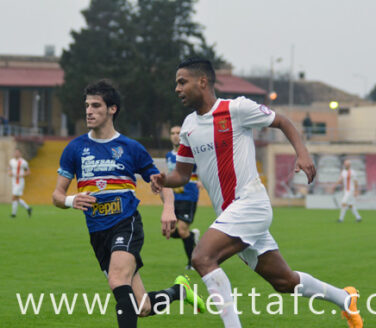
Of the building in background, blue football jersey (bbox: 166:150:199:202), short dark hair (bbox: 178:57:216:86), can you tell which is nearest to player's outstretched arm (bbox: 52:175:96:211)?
short dark hair (bbox: 178:57:216:86)

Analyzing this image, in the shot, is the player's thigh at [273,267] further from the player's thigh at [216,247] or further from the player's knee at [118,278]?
the player's knee at [118,278]

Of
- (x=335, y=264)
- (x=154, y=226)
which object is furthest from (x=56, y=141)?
(x=335, y=264)

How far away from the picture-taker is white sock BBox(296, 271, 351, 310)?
6.73m

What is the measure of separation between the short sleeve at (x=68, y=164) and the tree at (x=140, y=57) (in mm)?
45728

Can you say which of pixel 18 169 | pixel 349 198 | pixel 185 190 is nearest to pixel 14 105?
pixel 18 169

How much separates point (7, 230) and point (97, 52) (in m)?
36.6

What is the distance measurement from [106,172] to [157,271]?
5655mm

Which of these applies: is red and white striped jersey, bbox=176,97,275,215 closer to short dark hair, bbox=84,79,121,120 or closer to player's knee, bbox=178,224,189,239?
short dark hair, bbox=84,79,121,120

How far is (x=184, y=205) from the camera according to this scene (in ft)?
44.0

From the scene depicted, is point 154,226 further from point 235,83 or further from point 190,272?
point 235,83

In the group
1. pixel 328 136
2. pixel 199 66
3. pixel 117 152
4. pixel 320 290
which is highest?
pixel 199 66

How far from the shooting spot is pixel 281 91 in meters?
91.1

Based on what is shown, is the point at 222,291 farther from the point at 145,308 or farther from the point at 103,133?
the point at 103,133

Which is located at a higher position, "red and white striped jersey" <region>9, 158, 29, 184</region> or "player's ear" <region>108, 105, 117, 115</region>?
"player's ear" <region>108, 105, 117, 115</region>
